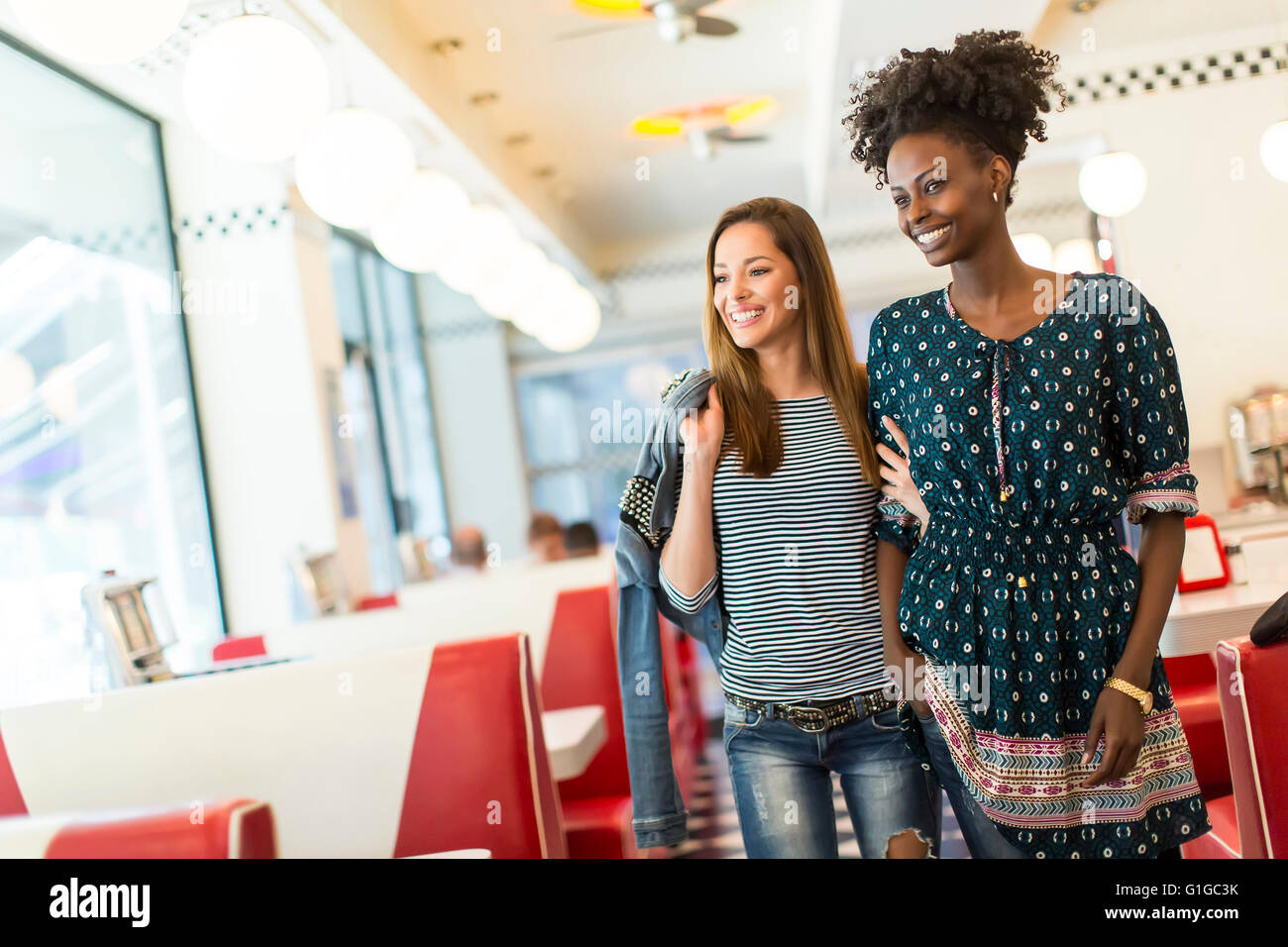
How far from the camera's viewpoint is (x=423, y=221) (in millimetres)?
2758

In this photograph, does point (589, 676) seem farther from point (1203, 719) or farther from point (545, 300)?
point (1203, 719)

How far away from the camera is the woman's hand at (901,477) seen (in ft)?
3.81

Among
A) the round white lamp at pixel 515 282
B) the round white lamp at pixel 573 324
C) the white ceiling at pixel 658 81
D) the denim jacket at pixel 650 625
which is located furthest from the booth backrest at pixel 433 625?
the denim jacket at pixel 650 625

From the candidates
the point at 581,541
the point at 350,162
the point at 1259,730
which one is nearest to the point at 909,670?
the point at 1259,730

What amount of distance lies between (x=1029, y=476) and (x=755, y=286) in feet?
1.40

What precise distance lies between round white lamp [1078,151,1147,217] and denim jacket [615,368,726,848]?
0.63 metres

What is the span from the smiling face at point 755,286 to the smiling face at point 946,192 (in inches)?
10.1

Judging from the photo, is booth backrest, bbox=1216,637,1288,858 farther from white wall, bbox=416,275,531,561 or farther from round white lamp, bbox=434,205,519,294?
white wall, bbox=416,275,531,561

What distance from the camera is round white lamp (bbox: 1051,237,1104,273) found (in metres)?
1.10

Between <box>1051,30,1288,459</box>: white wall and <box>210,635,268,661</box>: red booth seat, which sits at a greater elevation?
<box>1051,30,1288,459</box>: white wall

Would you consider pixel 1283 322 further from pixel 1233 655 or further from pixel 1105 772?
pixel 1105 772

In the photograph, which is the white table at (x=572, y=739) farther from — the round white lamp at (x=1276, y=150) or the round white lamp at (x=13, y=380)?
the round white lamp at (x=13, y=380)

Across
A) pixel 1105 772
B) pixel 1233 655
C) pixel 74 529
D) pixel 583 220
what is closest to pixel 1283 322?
pixel 1233 655

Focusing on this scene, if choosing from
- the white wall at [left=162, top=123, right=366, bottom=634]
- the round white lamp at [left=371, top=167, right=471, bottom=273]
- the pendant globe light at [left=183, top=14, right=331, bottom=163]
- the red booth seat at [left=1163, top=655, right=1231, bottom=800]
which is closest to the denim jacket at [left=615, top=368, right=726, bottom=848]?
the red booth seat at [left=1163, top=655, right=1231, bottom=800]
